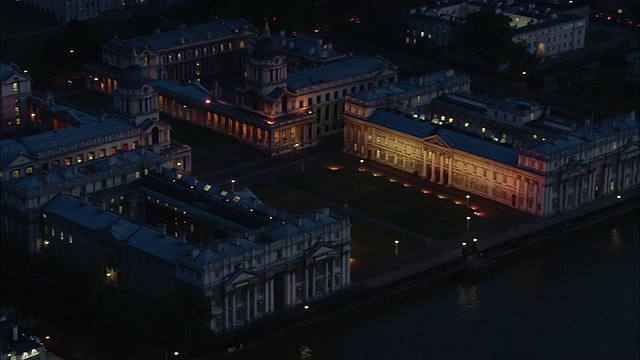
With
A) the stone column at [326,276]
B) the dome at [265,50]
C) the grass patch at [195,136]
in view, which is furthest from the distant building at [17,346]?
the dome at [265,50]

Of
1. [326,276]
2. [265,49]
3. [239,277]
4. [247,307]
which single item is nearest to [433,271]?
[326,276]

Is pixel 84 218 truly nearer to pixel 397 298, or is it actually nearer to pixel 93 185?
pixel 93 185

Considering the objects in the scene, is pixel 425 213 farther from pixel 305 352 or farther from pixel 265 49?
pixel 305 352

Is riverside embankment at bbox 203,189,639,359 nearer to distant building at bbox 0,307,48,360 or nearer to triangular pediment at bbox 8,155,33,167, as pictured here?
distant building at bbox 0,307,48,360

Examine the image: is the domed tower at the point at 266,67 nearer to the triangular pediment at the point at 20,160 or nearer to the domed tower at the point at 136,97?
the domed tower at the point at 136,97

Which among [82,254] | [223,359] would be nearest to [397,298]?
[223,359]
